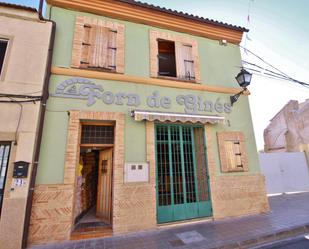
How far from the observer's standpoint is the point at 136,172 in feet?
19.0

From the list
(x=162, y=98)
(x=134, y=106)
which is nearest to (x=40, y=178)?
(x=134, y=106)

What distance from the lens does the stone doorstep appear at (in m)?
4.49

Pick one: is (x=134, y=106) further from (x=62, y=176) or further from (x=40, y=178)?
(x=40, y=178)

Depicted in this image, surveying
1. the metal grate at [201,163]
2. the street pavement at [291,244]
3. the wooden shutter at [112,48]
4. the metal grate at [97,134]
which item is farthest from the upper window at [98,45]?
the street pavement at [291,244]

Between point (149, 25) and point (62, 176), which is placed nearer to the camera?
point (62, 176)

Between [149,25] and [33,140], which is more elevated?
[149,25]

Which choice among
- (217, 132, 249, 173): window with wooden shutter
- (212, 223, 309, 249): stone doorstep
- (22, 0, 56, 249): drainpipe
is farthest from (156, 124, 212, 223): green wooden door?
(22, 0, 56, 249): drainpipe

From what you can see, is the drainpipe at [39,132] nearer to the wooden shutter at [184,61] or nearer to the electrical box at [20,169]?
the electrical box at [20,169]

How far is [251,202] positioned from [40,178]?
7.47 meters

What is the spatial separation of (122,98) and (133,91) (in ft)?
1.70

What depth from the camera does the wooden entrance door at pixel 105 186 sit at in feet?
20.2

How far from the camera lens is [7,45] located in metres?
5.53

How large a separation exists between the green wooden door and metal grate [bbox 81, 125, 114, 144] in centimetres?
172

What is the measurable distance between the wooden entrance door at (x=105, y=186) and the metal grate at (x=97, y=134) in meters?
0.45
